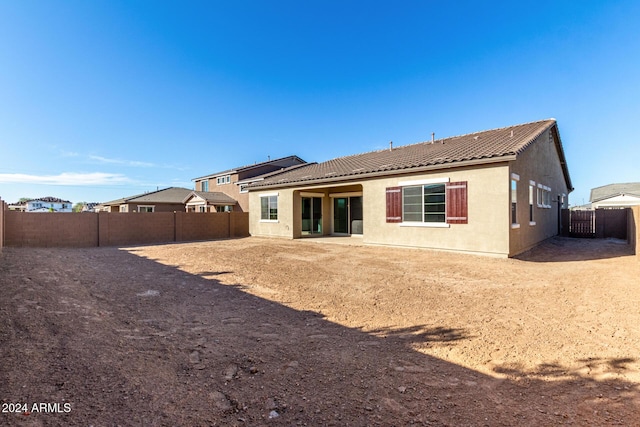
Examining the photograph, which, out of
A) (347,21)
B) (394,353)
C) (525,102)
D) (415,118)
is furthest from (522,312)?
(415,118)

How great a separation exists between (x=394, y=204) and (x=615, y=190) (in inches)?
1681

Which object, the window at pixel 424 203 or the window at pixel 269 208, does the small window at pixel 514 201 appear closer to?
the window at pixel 424 203

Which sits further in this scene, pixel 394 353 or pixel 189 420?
pixel 394 353

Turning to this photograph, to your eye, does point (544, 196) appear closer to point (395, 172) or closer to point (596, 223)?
point (596, 223)

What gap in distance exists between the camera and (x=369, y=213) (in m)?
13.5

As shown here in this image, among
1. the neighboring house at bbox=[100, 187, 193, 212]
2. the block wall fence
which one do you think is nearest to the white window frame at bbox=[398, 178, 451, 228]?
the block wall fence

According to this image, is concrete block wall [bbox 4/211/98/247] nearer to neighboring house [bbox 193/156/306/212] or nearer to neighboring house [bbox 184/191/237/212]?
neighboring house [bbox 184/191/237/212]

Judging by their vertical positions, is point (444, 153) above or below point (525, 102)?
below

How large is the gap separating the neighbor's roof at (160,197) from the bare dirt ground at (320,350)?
2701 centimetres

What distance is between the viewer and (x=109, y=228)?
625 inches

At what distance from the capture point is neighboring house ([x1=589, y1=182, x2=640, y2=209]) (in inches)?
1348

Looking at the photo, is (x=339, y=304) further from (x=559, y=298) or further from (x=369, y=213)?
(x=369, y=213)

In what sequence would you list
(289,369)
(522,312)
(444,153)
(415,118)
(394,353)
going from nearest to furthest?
(289,369) → (394,353) → (522,312) → (444,153) → (415,118)

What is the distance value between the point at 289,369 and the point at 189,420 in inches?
42.1
